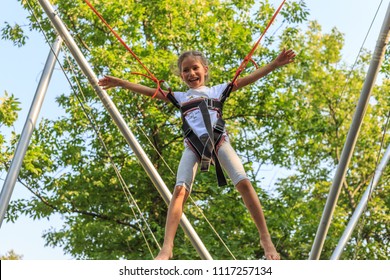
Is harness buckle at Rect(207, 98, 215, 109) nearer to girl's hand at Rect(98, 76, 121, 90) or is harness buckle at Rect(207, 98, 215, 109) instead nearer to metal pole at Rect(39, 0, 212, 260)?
girl's hand at Rect(98, 76, 121, 90)

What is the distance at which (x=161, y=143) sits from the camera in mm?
13266

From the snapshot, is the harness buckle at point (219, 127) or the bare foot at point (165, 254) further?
the harness buckle at point (219, 127)

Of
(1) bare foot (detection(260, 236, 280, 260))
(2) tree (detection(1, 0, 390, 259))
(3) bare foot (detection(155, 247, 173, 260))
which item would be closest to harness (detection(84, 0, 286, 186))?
(1) bare foot (detection(260, 236, 280, 260))

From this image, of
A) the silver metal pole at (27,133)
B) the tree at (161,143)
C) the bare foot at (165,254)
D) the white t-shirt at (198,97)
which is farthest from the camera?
the tree at (161,143)

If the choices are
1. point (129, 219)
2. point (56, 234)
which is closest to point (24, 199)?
point (56, 234)

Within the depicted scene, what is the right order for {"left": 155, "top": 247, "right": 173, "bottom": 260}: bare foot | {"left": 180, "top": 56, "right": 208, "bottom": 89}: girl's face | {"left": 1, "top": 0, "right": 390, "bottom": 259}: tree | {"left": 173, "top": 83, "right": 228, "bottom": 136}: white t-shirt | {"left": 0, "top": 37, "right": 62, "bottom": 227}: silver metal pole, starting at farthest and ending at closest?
{"left": 1, "top": 0, "right": 390, "bottom": 259}: tree, {"left": 0, "top": 37, "right": 62, "bottom": 227}: silver metal pole, {"left": 180, "top": 56, "right": 208, "bottom": 89}: girl's face, {"left": 173, "top": 83, "right": 228, "bottom": 136}: white t-shirt, {"left": 155, "top": 247, "right": 173, "bottom": 260}: bare foot

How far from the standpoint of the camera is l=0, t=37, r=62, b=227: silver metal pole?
5.55m

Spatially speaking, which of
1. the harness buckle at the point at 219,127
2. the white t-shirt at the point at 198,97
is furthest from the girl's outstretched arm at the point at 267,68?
the harness buckle at the point at 219,127

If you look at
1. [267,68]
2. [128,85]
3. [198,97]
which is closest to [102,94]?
[128,85]

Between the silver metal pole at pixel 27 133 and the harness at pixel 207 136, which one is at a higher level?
the silver metal pole at pixel 27 133

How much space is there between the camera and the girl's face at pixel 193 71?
464 cm

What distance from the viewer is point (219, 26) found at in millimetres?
14086

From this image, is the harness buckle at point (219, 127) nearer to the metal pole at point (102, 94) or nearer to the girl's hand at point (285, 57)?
the girl's hand at point (285, 57)

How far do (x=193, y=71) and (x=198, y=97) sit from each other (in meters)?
0.16
